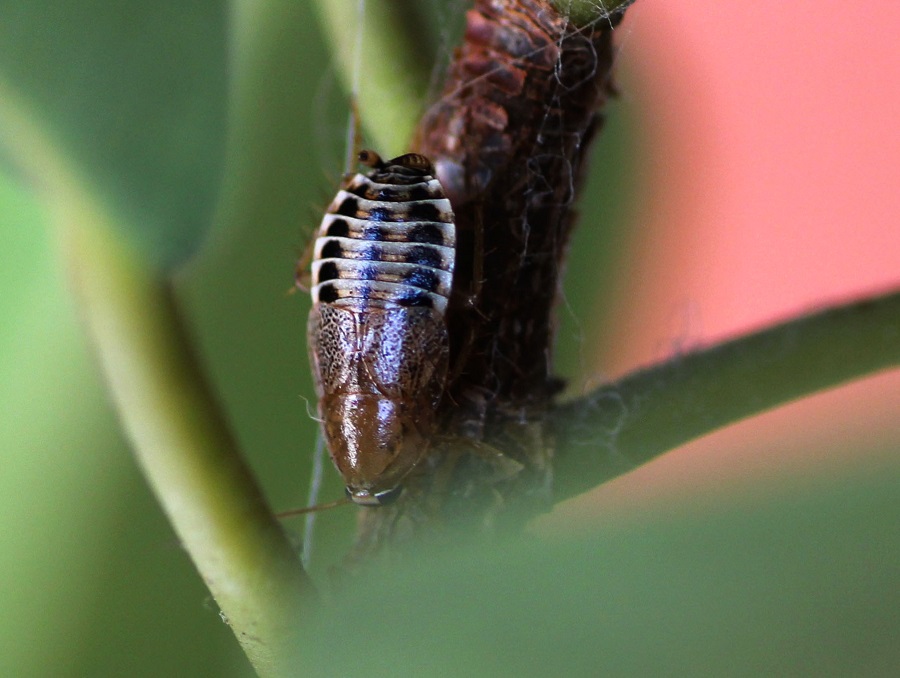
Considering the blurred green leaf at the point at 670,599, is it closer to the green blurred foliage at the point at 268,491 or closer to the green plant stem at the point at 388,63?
the green blurred foliage at the point at 268,491

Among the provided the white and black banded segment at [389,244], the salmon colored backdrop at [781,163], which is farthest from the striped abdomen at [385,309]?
the salmon colored backdrop at [781,163]

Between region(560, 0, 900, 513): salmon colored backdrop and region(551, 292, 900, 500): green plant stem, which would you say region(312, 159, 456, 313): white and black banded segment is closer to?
region(551, 292, 900, 500): green plant stem

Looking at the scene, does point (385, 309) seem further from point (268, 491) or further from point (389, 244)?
point (268, 491)

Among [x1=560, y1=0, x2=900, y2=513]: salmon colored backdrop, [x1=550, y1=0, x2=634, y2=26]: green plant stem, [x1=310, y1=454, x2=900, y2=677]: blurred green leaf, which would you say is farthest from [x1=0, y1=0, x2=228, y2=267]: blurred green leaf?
[x1=560, y1=0, x2=900, y2=513]: salmon colored backdrop

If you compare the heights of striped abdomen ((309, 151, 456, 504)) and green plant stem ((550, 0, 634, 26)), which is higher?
green plant stem ((550, 0, 634, 26))

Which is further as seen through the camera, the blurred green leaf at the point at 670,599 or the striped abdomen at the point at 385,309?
A: the striped abdomen at the point at 385,309

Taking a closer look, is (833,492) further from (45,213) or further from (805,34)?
(805,34)
